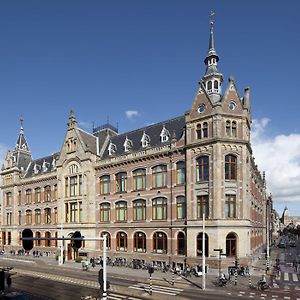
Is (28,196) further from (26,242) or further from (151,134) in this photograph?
(26,242)

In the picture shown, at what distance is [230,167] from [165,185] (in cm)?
952

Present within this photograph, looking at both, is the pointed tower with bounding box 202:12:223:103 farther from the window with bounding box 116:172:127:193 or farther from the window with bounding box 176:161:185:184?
the window with bounding box 116:172:127:193

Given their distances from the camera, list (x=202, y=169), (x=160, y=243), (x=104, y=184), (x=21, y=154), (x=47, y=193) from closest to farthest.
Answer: (x=202, y=169) → (x=160, y=243) → (x=104, y=184) → (x=47, y=193) → (x=21, y=154)

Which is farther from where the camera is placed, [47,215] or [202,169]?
[47,215]

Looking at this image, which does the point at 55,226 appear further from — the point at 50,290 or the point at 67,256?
the point at 50,290

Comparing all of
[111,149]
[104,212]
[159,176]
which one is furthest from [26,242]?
[111,149]

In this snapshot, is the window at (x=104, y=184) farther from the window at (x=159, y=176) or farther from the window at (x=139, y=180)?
the window at (x=159, y=176)

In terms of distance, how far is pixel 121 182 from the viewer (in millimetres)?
52281

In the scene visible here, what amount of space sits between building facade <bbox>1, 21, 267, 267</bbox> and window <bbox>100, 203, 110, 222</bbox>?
16 centimetres

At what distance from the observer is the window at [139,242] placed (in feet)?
159

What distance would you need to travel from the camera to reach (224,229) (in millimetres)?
39906

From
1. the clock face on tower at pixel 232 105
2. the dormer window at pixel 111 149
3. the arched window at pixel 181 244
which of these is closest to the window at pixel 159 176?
the arched window at pixel 181 244

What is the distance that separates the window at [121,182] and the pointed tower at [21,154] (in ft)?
105

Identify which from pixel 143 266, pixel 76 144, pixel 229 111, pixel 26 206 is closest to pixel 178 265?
pixel 143 266
